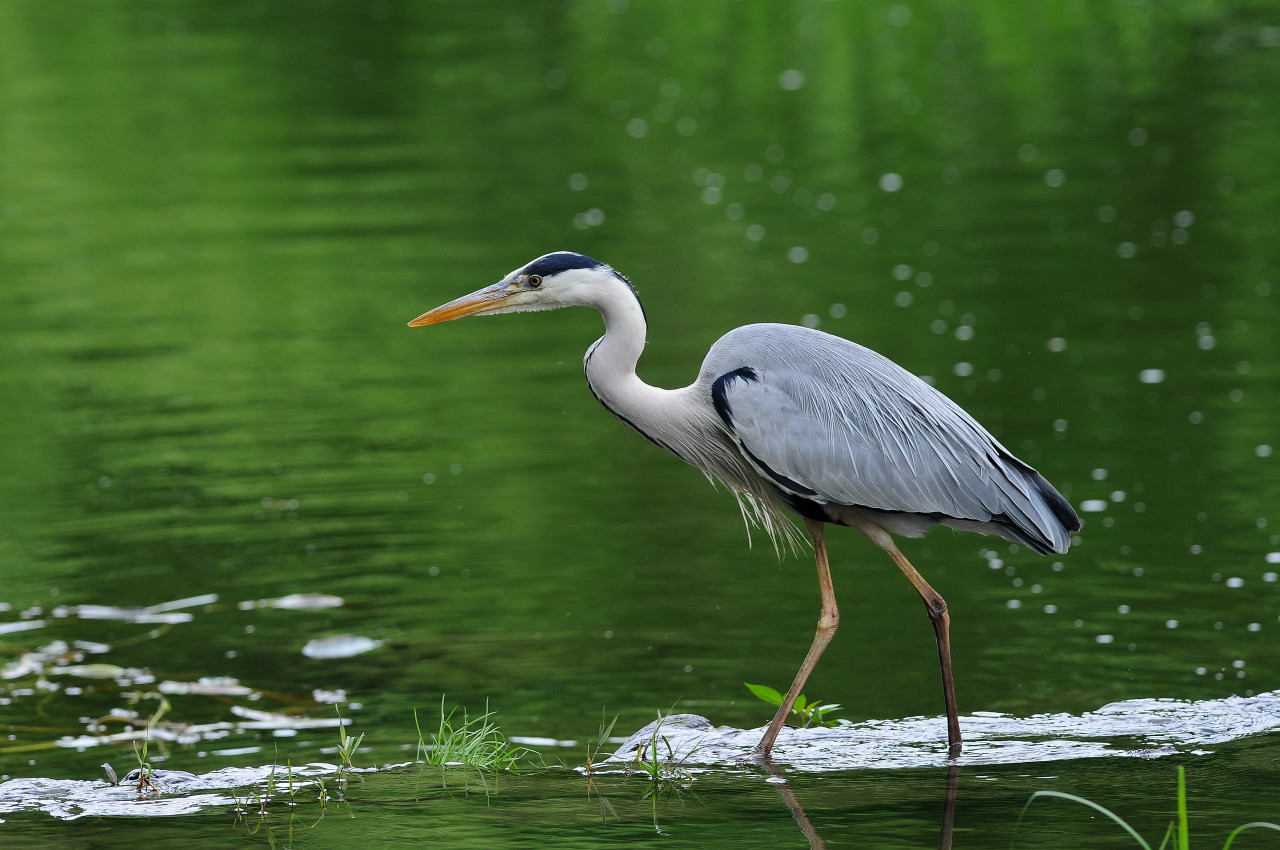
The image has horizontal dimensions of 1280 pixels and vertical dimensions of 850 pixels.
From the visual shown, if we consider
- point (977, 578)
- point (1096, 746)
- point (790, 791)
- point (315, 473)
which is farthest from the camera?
point (315, 473)

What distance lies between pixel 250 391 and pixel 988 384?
229 inches

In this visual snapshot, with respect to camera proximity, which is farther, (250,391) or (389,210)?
(389,210)

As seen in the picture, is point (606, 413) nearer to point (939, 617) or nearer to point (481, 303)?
point (481, 303)

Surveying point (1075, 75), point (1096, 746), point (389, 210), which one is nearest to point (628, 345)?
point (1096, 746)

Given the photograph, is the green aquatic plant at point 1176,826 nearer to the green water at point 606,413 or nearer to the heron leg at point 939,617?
the green water at point 606,413

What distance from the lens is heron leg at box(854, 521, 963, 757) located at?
245 inches

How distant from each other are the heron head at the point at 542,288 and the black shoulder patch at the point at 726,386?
0.53 meters

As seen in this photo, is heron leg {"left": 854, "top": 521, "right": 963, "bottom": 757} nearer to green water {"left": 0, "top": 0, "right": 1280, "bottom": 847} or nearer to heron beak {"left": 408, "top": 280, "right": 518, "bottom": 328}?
green water {"left": 0, "top": 0, "right": 1280, "bottom": 847}

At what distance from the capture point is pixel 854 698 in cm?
769

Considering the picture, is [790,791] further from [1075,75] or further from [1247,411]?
[1075,75]

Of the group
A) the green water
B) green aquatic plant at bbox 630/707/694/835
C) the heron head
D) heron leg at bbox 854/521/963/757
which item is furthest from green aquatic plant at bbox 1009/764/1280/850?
the heron head

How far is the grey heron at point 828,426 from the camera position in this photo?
21.0 ft

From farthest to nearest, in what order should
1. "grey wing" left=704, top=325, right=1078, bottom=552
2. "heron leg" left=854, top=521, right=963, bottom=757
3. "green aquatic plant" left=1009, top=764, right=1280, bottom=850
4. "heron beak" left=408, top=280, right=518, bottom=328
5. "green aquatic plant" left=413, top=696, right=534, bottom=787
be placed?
"heron beak" left=408, top=280, right=518, bottom=328 → "grey wing" left=704, top=325, right=1078, bottom=552 → "heron leg" left=854, top=521, right=963, bottom=757 → "green aquatic plant" left=413, top=696, right=534, bottom=787 → "green aquatic plant" left=1009, top=764, right=1280, bottom=850

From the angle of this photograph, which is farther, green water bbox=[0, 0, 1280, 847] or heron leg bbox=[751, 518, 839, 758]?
green water bbox=[0, 0, 1280, 847]
